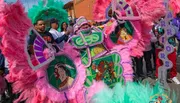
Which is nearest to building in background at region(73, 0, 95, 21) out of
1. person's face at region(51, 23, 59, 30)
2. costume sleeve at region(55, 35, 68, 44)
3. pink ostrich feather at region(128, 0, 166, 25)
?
person's face at region(51, 23, 59, 30)

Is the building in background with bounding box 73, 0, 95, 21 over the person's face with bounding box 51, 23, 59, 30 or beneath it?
over

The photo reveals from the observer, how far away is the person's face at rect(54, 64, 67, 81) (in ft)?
10.1

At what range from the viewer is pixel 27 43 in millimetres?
2803

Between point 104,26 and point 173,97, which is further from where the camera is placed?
point 104,26

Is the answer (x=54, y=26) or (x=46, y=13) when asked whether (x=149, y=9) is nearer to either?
(x=54, y=26)

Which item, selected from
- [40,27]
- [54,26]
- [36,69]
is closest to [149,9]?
[54,26]

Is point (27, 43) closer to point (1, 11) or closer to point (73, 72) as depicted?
point (1, 11)

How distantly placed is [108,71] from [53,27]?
1.17 meters

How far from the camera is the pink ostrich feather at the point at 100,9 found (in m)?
4.58

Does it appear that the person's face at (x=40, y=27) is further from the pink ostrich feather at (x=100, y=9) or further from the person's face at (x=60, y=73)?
the pink ostrich feather at (x=100, y=9)

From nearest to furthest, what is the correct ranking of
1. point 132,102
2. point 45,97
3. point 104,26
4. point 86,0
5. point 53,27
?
1. point 132,102
2. point 45,97
3. point 104,26
4. point 53,27
5. point 86,0

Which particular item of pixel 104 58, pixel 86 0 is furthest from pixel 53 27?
pixel 86 0

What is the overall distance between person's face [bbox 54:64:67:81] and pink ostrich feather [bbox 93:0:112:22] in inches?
62.2

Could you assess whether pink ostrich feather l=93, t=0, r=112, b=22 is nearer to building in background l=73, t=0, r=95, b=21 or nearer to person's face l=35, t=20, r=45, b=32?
person's face l=35, t=20, r=45, b=32
